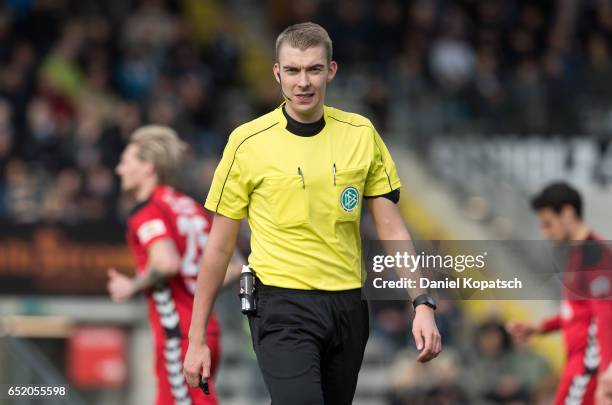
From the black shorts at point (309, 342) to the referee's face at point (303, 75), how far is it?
839 millimetres

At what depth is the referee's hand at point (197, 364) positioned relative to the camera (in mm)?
6398

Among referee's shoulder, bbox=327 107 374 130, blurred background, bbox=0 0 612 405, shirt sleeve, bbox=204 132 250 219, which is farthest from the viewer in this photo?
blurred background, bbox=0 0 612 405

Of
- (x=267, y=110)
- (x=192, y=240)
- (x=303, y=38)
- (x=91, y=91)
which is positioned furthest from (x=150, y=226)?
(x=91, y=91)

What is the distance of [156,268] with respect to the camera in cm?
824

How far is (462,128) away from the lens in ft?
57.0

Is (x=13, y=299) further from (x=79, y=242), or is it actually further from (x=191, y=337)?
(x=191, y=337)

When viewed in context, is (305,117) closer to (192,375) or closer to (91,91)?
(192,375)

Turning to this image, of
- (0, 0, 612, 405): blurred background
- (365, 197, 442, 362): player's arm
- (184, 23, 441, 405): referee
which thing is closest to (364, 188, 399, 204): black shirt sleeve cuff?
(365, 197, 442, 362): player's arm

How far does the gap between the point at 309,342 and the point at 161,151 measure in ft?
8.61

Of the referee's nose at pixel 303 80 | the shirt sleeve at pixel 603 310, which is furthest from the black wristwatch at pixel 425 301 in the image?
the shirt sleeve at pixel 603 310

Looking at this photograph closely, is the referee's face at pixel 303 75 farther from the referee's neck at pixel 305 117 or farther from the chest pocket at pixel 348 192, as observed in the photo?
the chest pocket at pixel 348 192

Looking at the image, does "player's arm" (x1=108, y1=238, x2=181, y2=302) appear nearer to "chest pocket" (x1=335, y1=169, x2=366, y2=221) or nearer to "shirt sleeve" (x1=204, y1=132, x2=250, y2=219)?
"shirt sleeve" (x1=204, y1=132, x2=250, y2=219)

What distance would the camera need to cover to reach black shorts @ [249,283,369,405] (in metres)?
6.28

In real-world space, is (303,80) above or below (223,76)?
below
